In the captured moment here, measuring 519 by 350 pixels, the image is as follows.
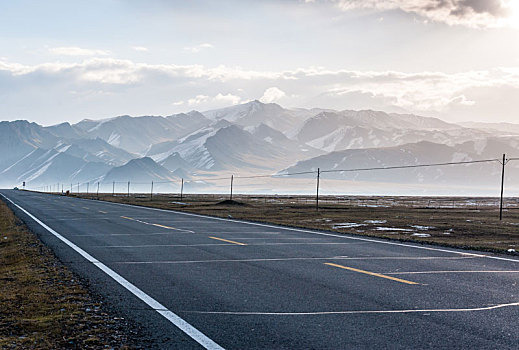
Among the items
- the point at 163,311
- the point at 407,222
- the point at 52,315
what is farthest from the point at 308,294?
the point at 407,222

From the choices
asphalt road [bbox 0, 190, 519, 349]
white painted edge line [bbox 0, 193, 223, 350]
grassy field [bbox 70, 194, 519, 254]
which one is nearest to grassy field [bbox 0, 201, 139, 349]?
asphalt road [bbox 0, 190, 519, 349]

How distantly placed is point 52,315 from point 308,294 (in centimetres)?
421

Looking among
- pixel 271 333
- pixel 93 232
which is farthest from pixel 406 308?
pixel 93 232

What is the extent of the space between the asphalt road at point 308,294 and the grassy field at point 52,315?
452mm

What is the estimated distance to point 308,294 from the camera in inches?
379

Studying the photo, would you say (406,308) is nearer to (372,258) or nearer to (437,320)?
(437,320)

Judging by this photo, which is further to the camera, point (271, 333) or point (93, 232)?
point (93, 232)

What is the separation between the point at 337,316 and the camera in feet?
26.3

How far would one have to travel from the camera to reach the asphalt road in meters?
7.00

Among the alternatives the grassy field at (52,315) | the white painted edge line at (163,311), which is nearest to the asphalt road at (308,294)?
the white painted edge line at (163,311)

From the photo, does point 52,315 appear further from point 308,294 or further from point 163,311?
point 308,294

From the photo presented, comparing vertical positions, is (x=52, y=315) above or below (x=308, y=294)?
below

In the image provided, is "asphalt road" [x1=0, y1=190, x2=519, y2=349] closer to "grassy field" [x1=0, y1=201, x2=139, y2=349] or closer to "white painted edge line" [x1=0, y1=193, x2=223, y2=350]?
"white painted edge line" [x1=0, y1=193, x2=223, y2=350]

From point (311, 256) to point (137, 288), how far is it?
19.7 feet
